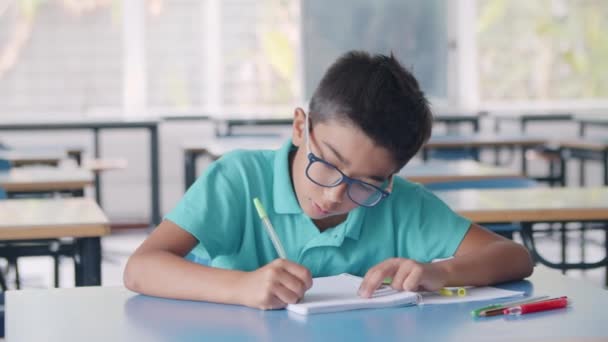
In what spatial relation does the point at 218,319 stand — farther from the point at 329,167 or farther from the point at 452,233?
the point at 452,233

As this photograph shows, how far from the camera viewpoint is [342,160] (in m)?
1.46

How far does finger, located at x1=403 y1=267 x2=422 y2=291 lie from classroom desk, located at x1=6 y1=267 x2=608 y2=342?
5 centimetres

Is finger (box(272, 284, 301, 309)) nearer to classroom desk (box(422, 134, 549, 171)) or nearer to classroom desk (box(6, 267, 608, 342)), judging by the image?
classroom desk (box(6, 267, 608, 342))

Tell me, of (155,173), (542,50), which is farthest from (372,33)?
(542,50)

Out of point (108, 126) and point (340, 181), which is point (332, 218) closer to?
point (340, 181)

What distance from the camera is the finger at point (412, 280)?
54.4 inches

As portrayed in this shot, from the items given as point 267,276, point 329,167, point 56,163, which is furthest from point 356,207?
point 56,163

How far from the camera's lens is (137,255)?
4.81ft

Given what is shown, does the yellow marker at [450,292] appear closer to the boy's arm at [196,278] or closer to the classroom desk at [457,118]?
the boy's arm at [196,278]

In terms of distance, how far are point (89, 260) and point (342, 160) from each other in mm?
1028

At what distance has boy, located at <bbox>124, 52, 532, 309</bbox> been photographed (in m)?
1.39

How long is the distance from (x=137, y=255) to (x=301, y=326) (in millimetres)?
353

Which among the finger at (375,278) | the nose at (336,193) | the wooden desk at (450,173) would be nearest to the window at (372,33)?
the wooden desk at (450,173)

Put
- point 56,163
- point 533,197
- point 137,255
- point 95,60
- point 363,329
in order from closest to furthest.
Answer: point 363,329 → point 137,255 → point 533,197 → point 56,163 → point 95,60
